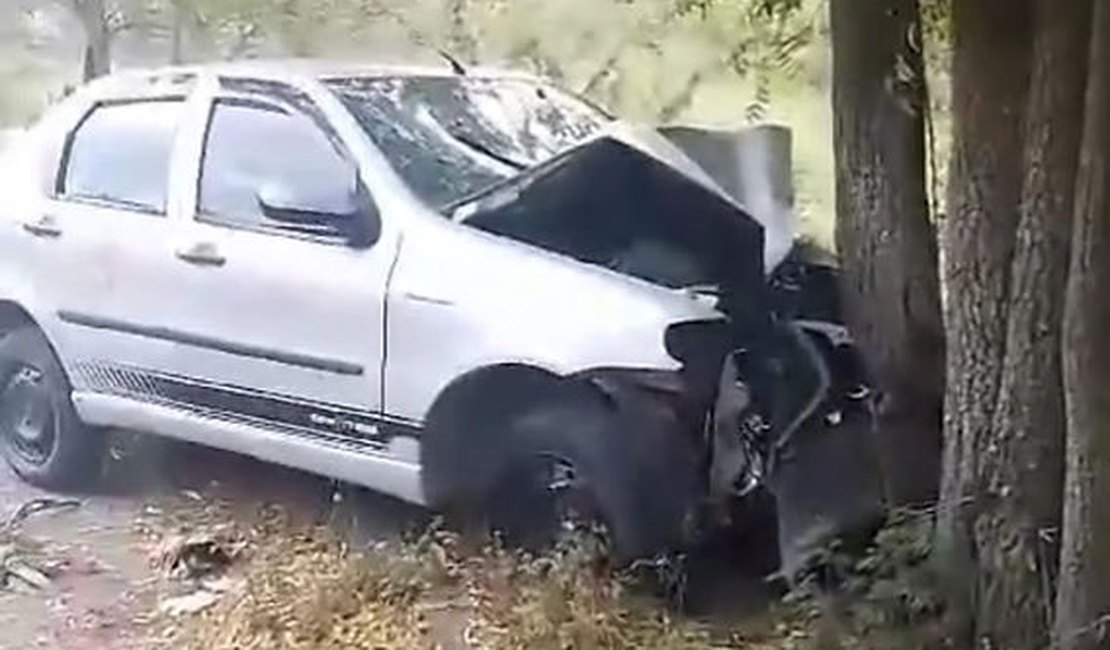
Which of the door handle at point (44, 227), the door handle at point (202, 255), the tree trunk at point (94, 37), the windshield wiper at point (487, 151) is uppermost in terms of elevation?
the tree trunk at point (94, 37)

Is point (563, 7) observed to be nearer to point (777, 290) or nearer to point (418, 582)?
point (777, 290)

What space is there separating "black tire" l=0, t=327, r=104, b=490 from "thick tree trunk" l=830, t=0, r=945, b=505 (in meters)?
1.33

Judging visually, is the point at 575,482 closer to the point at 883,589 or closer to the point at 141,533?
the point at 883,589

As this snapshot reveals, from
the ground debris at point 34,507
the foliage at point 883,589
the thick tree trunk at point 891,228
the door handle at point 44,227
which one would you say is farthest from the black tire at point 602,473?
the door handle at point 44,227

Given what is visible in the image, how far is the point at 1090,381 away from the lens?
2.15 meters

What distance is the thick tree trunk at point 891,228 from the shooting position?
9.00 ft

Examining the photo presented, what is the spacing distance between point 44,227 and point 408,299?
71 centimetres

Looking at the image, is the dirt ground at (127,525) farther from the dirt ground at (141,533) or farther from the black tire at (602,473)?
the black tire at (602,473)

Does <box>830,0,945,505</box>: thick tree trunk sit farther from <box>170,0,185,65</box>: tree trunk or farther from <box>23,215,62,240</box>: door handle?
<box>23,215,62,240</box>: door handle

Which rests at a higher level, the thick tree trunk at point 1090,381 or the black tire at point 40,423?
the thick tree trunk at point 1090,381

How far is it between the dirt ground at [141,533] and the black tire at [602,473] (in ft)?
0.34

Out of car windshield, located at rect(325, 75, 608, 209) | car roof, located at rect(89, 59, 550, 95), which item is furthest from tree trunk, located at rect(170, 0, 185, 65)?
car windshield, located at rect(325, 75, 608, 209)

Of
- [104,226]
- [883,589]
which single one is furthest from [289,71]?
[883,589]

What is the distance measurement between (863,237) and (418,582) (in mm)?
884
